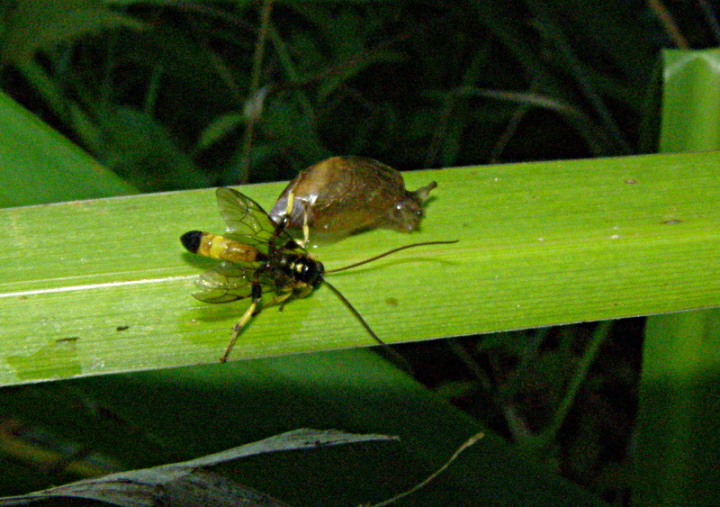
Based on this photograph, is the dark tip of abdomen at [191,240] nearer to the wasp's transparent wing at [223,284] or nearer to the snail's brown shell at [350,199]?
the wasp's transparent wing at [223,284]

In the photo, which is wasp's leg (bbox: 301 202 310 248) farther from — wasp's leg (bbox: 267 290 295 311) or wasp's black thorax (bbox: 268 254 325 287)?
wasp's leg (bbox: 267 290 295 311)

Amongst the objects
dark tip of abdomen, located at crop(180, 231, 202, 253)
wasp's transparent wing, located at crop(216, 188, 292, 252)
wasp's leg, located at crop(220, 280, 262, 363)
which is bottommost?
wasp's leg, located at crop(220, 280, 262, 363)

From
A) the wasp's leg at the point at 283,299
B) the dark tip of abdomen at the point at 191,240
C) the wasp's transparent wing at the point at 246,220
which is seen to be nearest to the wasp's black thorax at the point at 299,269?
the wasp's leg at the point at 283,299

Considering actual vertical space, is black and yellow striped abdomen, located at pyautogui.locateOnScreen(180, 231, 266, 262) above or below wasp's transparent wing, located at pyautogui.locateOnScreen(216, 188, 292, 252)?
below

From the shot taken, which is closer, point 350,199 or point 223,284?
point 223,284

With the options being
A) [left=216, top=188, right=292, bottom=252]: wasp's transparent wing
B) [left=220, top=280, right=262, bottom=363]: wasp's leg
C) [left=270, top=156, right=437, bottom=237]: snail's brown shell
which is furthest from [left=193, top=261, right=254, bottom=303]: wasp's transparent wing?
[left=270, top=156, right=437, bottom=237]: snail's brown shell

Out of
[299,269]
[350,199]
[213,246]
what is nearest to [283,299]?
[299,269]

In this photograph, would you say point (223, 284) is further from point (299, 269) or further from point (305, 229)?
point (305, 229)

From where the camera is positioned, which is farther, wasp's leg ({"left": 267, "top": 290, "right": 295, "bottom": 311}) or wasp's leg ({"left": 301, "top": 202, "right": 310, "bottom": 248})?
wasp's leg ({"left": 301, "top": 202, "right": 310, "bottom": 248})
